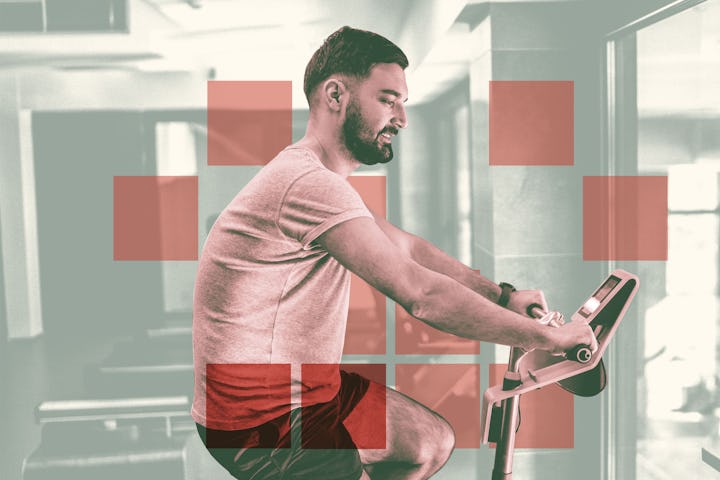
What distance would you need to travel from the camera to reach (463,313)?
3.92 feet

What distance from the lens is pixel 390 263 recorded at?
1183mm

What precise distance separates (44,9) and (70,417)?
60.8 inches

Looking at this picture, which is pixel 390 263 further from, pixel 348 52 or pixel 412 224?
pixel 412 224

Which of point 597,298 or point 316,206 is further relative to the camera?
point 597,298
